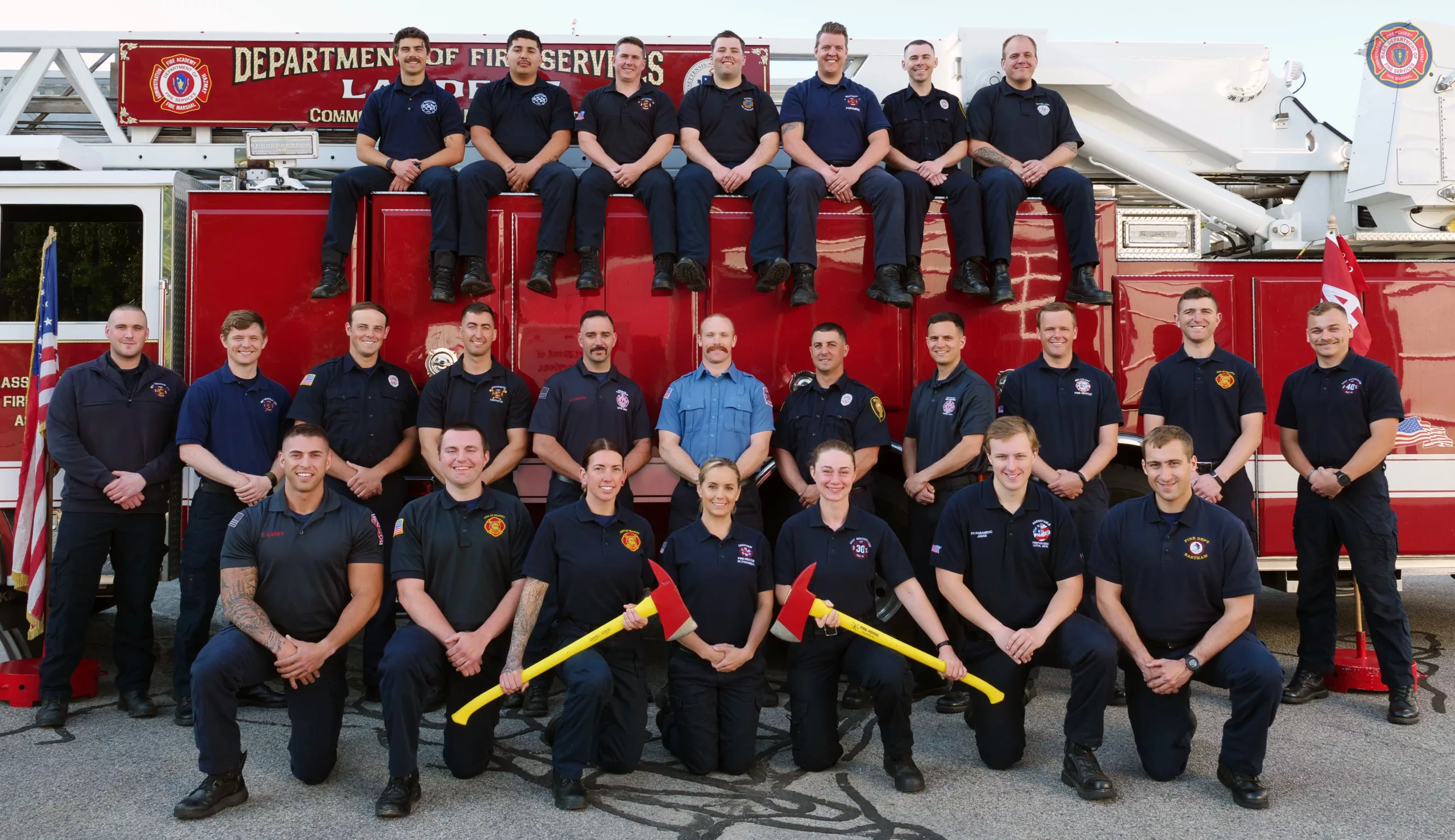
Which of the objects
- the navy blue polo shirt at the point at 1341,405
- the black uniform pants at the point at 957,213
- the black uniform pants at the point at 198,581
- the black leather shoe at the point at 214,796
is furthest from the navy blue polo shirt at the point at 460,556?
the navy blue polo shirt at the point at 1341,405

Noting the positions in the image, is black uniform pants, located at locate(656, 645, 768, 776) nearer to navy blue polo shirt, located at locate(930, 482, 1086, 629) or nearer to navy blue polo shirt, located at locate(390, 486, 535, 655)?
navy blue polo shirt, located at locate(390, 486, 535, 655)

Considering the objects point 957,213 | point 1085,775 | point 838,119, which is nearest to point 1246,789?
point 1085,775

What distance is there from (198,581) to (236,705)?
1.40m

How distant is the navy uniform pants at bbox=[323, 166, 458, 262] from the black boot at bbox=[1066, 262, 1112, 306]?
12.0 feet

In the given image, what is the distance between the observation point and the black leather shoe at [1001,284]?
20.6ft

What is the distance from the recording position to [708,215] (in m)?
6.19

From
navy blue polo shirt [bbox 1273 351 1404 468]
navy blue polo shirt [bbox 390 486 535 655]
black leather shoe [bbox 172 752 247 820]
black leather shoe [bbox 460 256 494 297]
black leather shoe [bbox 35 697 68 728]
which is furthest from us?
black leather shoe [bbox 460 256 494 297]

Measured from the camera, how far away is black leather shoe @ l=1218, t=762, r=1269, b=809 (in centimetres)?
419

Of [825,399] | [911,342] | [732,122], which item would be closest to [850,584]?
[825,399]

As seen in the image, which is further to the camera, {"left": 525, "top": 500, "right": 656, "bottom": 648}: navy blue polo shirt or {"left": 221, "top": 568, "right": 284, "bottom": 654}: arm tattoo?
{"left": 525, "top": 500, "right": 656, "bottom": 648}: navy blue polo shirt

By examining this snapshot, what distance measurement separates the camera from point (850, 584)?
4766 mm

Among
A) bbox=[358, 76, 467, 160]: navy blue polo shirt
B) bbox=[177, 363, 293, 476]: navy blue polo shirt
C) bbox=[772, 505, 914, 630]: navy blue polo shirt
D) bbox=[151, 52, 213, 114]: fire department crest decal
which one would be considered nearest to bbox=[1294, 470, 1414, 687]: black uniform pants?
bbox=[772, 505, 914, 630]: navy blue polo shirt

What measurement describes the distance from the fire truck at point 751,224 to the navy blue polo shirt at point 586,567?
1.39 meters

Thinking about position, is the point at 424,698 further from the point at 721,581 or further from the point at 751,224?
the point at 751,224
